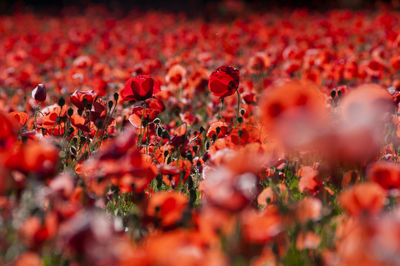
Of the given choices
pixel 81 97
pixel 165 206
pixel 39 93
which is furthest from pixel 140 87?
pixel 165 206

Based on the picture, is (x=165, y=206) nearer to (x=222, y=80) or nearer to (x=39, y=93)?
(x=222, y=80)

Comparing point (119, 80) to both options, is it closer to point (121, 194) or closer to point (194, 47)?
point (194, 47)

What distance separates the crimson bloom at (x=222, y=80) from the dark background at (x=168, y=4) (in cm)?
1076

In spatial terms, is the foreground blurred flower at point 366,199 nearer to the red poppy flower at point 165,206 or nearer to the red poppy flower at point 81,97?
the red poppy flower at point 165,206

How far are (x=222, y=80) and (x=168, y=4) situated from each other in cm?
1275

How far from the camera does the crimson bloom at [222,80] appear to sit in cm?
195

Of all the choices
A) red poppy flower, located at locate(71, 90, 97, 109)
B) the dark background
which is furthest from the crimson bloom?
the dark background

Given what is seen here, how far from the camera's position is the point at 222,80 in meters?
1.96

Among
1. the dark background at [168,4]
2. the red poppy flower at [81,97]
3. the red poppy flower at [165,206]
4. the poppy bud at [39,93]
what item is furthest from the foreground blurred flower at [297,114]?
the dark background at [168,4]

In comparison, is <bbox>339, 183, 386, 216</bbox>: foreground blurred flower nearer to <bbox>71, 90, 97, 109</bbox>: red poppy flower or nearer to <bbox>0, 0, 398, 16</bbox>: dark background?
<bbox>71, 90, 97, 109</bbox>: red poppy flower

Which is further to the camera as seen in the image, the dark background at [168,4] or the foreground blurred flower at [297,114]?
the dark background at [168,4]

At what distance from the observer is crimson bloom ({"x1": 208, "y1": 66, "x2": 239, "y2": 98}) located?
195 centimetres

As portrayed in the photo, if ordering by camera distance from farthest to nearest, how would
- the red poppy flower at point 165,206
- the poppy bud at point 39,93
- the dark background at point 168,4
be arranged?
the dark background at point 168,4, the poppy bud at point 39,93, the red poppy flower at point 165,206

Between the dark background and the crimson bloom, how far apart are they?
1076cm
